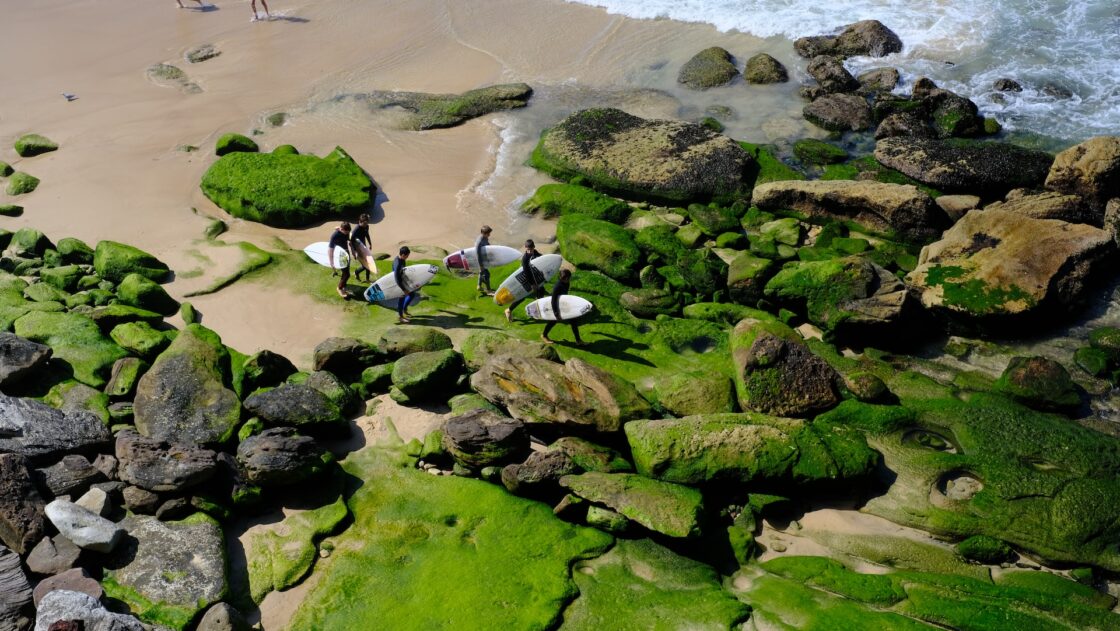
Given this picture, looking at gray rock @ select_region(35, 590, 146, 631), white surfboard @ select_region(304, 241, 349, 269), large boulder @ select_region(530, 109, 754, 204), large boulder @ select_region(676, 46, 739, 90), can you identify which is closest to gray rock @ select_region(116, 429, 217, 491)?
gray rock @ select_region(35, 590, 146, 631)

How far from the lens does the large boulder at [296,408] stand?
10969 mm

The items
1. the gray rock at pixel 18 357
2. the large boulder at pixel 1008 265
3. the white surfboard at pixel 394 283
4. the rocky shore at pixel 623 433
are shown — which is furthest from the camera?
the white surfboard at pixel 394 283

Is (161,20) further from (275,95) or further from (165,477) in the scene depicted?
(165,477)

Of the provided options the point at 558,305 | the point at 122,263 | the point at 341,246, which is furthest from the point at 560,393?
the point at 122,263

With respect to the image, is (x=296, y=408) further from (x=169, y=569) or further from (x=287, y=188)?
(x=287, y=188)

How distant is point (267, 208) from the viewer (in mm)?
16594

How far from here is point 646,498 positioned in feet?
31.4

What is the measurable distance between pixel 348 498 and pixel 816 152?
1326 centimetres

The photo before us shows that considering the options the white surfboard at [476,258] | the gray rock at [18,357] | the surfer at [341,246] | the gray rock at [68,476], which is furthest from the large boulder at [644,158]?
the gray rock at [68,476]

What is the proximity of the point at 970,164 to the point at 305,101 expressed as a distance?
54.4ft

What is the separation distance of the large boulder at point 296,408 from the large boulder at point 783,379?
579 cm

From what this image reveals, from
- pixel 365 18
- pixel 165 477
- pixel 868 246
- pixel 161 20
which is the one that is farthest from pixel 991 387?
pixel 161 20

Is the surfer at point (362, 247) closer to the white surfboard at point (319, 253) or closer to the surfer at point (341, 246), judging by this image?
the surfer at point (341, 246)

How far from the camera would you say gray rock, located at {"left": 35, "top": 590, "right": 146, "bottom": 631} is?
7.98 meters
